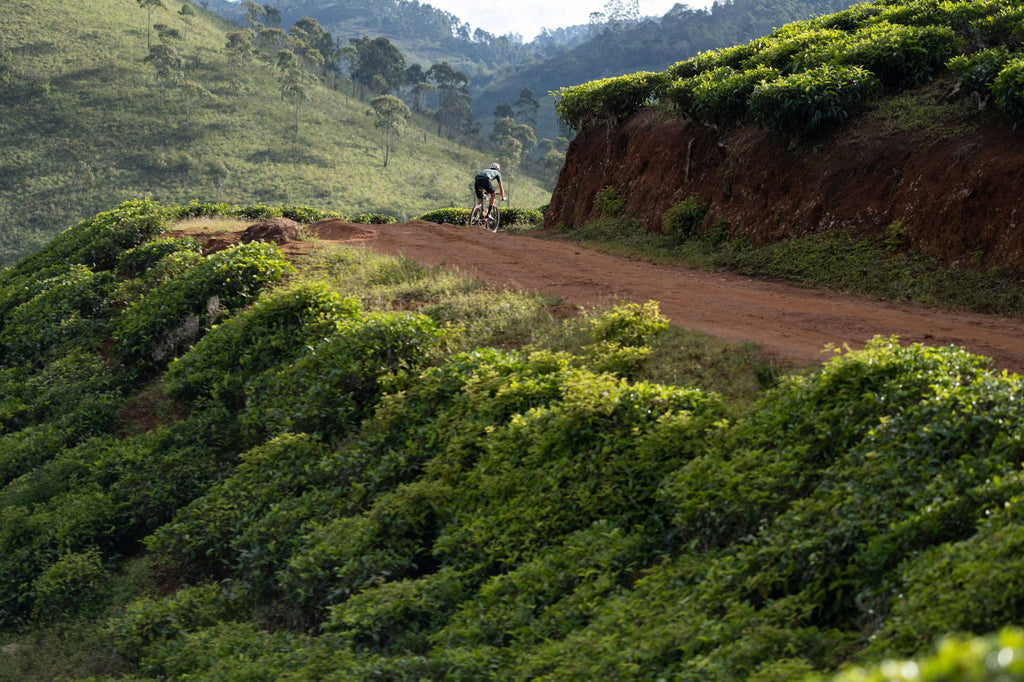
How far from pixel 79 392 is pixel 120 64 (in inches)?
3009

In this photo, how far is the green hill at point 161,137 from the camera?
60438 mm

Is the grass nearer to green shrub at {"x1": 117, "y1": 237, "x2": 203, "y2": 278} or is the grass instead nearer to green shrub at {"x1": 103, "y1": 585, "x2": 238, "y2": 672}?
green shrub at {"x1": 117, "y1": 237, "x2": 203, "y2": 278}

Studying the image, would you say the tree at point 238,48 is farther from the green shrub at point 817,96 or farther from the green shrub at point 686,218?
the green shrub at point 817,96

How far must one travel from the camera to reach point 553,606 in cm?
529

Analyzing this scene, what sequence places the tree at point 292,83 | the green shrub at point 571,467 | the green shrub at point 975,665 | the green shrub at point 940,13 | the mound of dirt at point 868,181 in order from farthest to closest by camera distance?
the tree at point 292,83 < the green shrub at point 940,13 < the mound of dirt at point 868,181 < the green shrub at point 571,467 < the green shrub at point 975,665

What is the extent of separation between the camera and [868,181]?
12133mm

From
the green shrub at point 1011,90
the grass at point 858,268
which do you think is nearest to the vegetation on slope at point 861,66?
the green shrub at point 1011,90

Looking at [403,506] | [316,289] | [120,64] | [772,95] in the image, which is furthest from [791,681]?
[120,64]

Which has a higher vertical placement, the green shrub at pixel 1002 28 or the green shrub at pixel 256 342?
the green shrub at pixel 1002 28

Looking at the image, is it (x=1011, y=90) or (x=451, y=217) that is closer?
(x=1011, y=90)

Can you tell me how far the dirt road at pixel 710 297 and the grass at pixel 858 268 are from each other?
0.35 metres

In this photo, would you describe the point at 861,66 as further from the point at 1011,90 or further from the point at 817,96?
the point at 1011,90

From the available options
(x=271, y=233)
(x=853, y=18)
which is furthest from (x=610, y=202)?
(x=271, y=233)

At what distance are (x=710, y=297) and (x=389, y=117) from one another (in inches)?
3092
